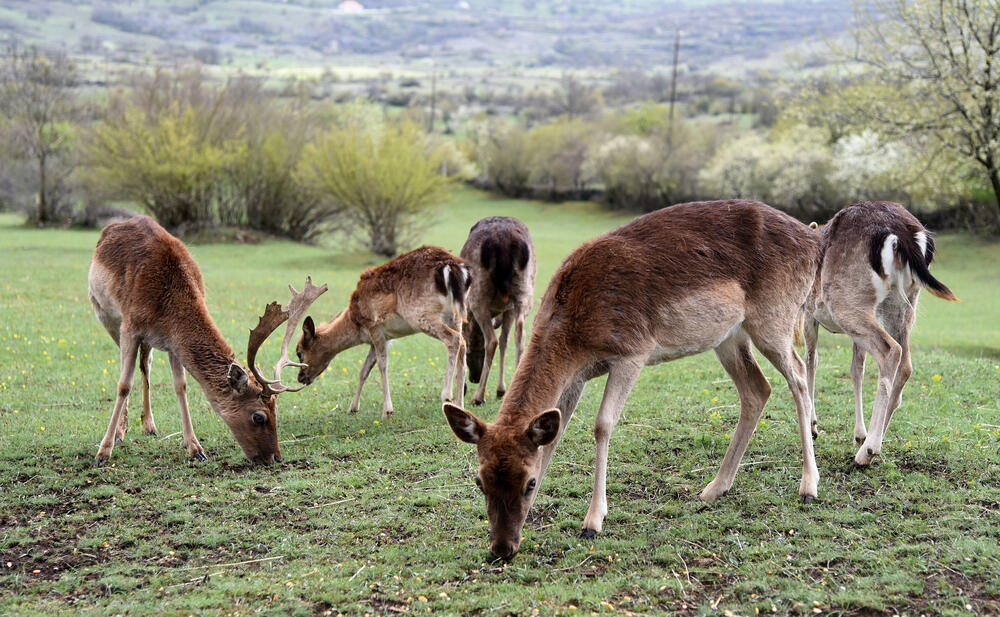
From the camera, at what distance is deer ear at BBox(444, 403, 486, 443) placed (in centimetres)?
520

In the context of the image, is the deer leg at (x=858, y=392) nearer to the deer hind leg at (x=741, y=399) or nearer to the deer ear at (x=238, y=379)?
the deer hind leg at (x=741, y=399)

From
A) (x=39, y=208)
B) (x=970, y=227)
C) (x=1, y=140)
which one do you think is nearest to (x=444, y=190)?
(x=39, y=208)

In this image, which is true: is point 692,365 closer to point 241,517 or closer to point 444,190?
point 241,517

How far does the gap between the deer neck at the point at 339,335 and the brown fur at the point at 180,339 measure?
217 cm

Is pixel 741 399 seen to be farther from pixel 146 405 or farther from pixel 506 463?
pixel 146 405

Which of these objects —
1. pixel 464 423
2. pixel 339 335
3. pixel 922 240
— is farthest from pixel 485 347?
pixel 464 423

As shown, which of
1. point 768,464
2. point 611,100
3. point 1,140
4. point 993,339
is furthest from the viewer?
point 611,100

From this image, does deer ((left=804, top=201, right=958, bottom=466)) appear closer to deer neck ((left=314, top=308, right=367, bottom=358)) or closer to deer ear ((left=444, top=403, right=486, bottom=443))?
deer ear ((left=444, top=403, right=486, bottom=443))

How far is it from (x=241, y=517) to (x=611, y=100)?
347ft

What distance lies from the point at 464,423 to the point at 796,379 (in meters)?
2.84

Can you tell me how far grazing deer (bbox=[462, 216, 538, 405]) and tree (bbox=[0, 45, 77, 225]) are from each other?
110 feet

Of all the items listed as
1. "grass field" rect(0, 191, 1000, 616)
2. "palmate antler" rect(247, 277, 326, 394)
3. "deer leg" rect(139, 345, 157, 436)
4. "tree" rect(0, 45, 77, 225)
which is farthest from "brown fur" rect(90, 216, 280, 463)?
"tree" rect(0, 45, 77, 225)

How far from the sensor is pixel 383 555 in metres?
5.66

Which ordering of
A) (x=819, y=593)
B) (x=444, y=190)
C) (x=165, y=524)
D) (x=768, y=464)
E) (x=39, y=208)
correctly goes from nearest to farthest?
(x=819, y=593)
(x=165, y=524)
(x=768, y=464)
(x=444, y=190)
(x=39, y=208)
